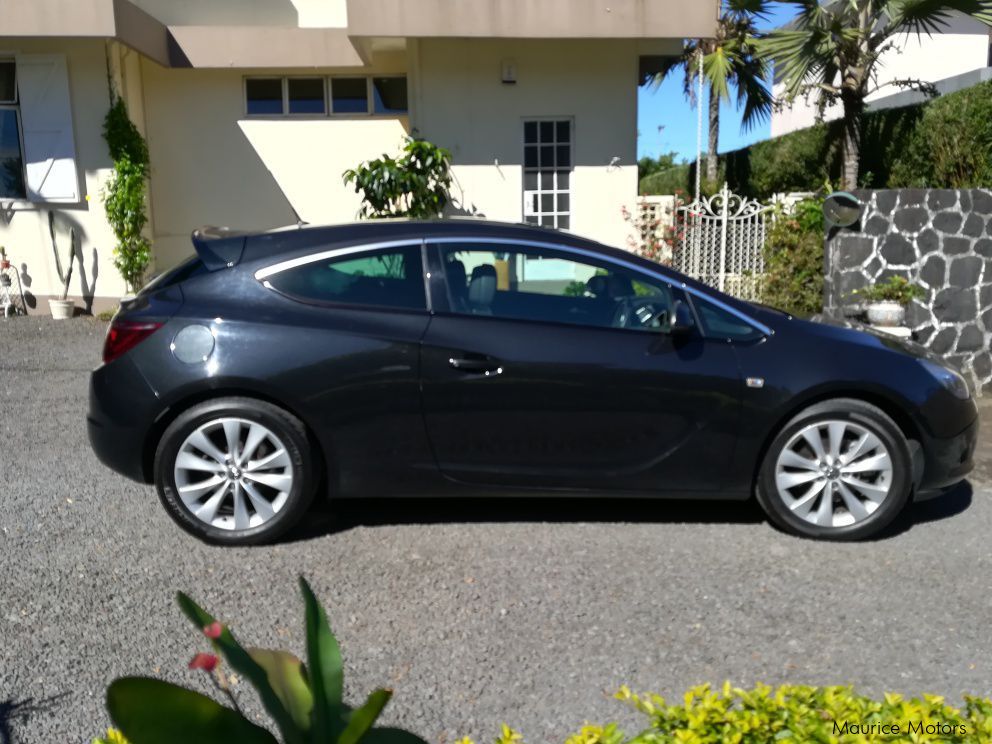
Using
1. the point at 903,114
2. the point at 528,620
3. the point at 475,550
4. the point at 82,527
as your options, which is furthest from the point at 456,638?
Answer: the point at 903,114

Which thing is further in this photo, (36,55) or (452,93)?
(452,93)

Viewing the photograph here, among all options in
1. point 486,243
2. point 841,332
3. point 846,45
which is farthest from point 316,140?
point 841,332

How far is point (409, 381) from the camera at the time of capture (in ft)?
15.3

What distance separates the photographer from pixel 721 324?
15.9 ft

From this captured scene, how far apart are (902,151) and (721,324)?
9199 millimetres

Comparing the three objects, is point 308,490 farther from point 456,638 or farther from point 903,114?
point 903,114

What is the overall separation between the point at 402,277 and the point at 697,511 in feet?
6.81

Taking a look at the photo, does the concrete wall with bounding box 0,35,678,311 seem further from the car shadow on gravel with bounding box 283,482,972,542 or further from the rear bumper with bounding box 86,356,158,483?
the rear bumper with bounding box 86,356,158,483

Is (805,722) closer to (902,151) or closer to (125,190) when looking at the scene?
(125,190)

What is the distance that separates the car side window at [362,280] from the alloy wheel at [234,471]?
722mm

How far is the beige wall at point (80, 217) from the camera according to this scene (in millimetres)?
11516

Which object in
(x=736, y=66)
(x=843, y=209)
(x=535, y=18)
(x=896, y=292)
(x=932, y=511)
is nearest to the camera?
(x=932, y=511)

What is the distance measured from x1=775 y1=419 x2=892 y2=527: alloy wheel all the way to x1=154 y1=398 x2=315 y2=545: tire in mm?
2389

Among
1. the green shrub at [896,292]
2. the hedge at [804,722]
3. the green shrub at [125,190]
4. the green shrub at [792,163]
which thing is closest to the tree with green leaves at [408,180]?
the green shrub at [125,190]
